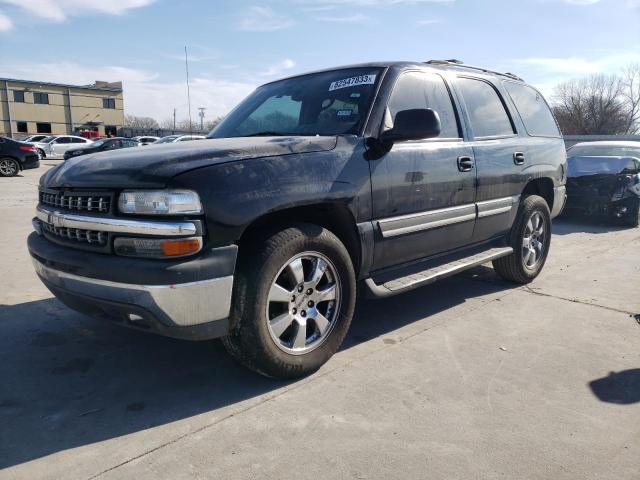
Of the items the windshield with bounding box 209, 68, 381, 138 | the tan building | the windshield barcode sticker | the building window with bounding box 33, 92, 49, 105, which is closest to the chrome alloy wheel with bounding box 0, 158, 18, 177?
the windshield with bounding box 209, 68, 381, 138

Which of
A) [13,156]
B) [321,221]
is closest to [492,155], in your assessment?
[321,221]

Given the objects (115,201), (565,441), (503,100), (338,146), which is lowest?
(565,441)

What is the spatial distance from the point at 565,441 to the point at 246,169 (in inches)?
80.3

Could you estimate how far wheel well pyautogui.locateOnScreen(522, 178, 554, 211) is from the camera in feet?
16.5

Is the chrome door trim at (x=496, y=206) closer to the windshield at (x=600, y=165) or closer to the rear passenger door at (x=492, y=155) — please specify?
the rear passenger door at (x=492, y=155)

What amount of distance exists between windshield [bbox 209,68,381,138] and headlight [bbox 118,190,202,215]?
4.12 ft

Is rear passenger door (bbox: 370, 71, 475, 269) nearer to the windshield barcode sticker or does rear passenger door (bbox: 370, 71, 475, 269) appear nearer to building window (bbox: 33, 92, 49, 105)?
the windshield barcode sticker

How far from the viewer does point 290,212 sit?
2920 mm

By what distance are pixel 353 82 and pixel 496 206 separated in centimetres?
170

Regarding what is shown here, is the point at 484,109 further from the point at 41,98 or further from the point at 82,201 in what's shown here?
the point at 41,98

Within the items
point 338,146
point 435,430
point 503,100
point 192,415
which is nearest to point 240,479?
point 192,415

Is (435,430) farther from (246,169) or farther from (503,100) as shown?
(503,100)

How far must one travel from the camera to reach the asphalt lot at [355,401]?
2225 millimetres

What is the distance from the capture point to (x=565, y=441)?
94.4 inches
